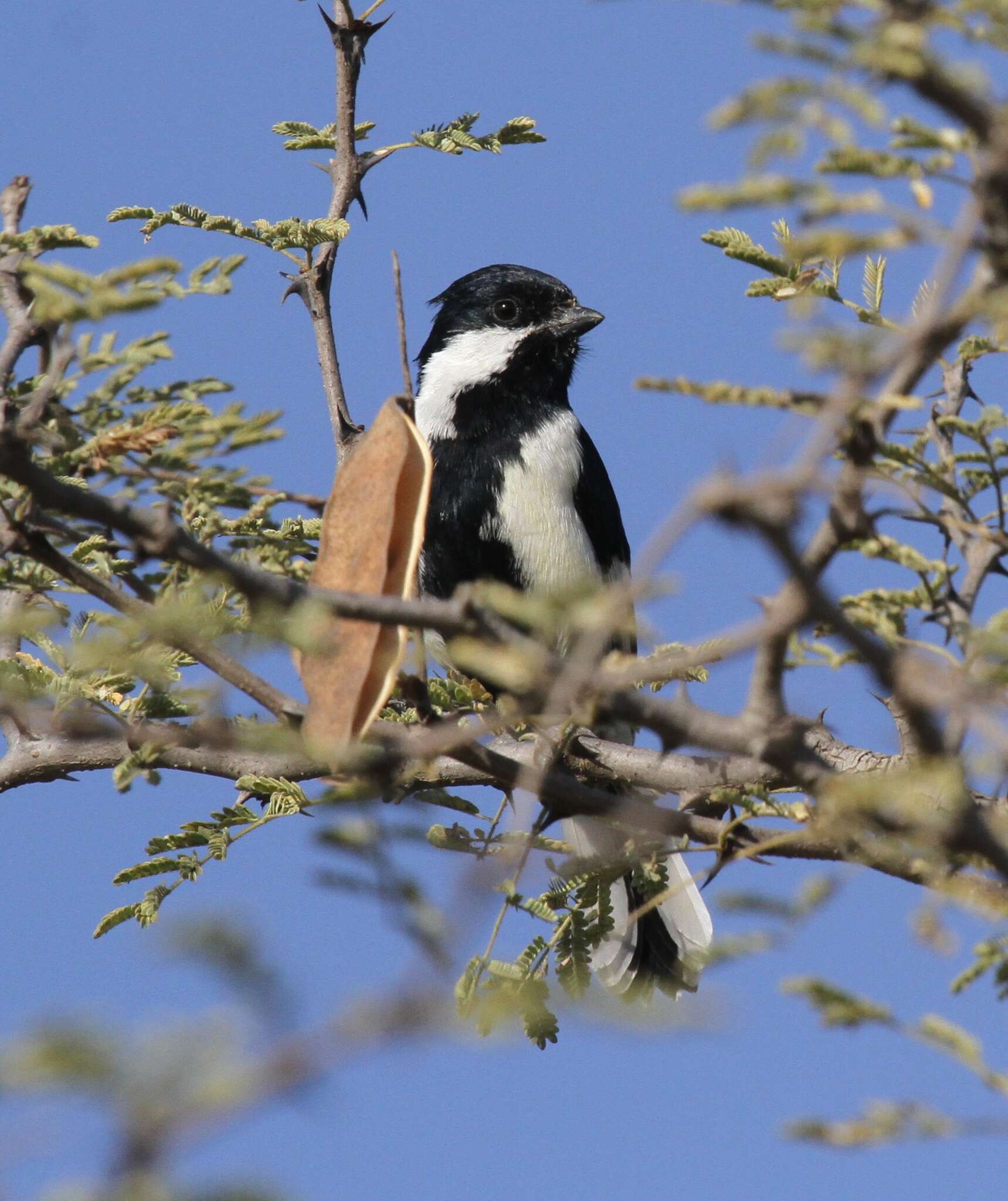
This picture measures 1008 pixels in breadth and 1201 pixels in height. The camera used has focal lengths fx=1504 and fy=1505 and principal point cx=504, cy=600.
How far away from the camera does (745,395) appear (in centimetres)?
173

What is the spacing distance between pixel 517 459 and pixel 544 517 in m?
0.24

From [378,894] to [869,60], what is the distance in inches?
42.0

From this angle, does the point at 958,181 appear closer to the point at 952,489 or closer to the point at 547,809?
the point at 952,489

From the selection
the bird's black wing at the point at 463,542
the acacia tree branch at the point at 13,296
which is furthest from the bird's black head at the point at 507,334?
the acacia tree branch at the point at 13,296

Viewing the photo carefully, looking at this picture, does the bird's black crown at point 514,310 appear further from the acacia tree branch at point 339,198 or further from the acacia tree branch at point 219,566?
the acacia tree branch at point 219,566

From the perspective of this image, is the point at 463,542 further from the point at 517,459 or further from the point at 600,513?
the point at 600,513

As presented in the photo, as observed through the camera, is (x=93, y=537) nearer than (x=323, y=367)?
Yes

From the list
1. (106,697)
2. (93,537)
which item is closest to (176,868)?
(106,697)

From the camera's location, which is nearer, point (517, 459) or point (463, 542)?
point (463, 542)

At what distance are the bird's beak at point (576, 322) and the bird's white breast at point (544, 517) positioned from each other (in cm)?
53

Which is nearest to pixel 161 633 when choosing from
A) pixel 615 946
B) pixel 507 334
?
pixel 615 946

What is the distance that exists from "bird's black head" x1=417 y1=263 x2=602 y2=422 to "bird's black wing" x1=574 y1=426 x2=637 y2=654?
304mm

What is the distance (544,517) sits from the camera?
5312 mm

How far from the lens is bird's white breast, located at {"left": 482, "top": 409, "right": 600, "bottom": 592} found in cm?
526
